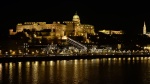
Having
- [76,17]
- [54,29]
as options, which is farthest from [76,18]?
[54,29]

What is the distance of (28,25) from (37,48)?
13284 millimetres

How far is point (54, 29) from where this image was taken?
6856 cm

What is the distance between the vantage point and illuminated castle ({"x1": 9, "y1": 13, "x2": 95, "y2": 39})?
67.0 m

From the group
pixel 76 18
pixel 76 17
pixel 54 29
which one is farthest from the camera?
pixel 76 17

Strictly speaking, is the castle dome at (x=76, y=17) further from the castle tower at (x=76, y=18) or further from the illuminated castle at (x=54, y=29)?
the illuminated castle at (x=54, y=29)

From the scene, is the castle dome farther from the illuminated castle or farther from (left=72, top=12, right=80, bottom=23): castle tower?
the illuminated castle

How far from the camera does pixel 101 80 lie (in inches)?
1014

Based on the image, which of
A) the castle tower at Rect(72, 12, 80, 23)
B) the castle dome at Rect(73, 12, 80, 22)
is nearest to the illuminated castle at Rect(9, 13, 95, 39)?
the castle tower at Rect(72, 12, 80, 23)

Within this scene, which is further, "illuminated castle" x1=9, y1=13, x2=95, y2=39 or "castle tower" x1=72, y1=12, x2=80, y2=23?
"castle tower" x1=72, y1=12, x2=80, y2=23

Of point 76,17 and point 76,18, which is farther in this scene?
point 76,17

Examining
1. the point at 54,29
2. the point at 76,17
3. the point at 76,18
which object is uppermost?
the point at 76,17

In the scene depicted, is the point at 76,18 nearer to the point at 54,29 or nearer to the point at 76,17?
the point at 76,17

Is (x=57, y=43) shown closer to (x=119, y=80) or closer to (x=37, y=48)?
(x=37, y=48)

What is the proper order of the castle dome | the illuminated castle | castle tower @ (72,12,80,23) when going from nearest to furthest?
the illuminated castle
castle tower @ (72,12,80,23)
the castle dome
